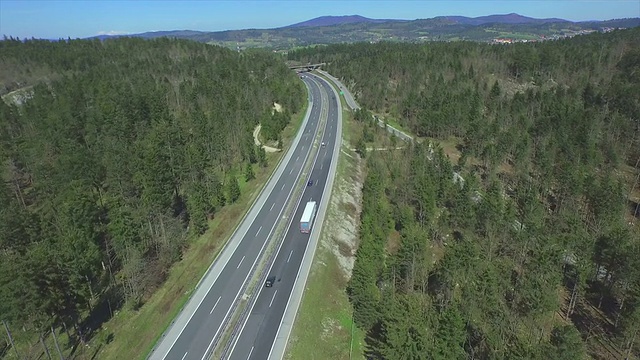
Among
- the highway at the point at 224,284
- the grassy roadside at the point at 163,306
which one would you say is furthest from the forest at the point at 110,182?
the highway at the point at 224,284

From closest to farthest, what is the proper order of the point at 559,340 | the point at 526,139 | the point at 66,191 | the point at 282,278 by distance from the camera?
1. the point at 559,340
2. the point at 282,278
3. the point at 66,191
4. the point at 526,139

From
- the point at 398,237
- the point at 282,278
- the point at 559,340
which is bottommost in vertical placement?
the point at 398,237

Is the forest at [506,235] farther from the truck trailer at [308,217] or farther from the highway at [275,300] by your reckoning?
the truck trailer at [308,217]

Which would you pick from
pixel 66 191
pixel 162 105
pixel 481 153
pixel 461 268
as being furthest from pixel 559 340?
pixel 162 105

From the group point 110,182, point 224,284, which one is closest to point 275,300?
point 224,284

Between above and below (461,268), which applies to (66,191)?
above

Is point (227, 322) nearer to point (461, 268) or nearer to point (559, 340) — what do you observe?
point (461, 268)

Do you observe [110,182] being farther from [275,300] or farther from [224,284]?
[275,300]
